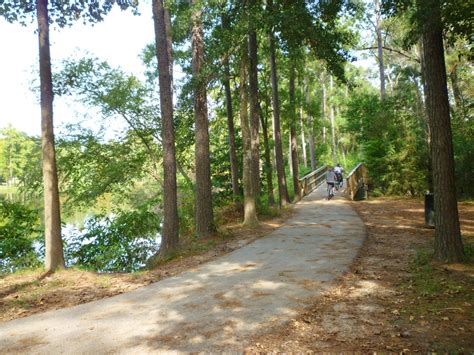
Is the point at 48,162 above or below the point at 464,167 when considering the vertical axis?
above

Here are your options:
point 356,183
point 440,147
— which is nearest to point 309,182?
point 356,183

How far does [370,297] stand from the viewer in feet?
18.2

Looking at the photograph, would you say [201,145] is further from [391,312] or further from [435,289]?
[391,312]

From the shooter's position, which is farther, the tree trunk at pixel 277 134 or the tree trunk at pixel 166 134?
the tree trunk at pixel 277 134

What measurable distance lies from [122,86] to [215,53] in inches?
306

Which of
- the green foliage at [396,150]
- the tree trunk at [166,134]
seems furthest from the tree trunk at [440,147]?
the green foliage at [396,150]

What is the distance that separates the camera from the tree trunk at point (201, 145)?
11.4 metres

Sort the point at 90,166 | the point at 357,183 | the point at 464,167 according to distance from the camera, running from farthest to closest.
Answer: the point at 357,183, the point at 90,166, the point at 464,167

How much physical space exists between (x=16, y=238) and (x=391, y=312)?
12.6 m

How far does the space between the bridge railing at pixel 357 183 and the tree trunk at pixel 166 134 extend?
39.6 feet

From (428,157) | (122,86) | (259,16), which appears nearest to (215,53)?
(259,16)

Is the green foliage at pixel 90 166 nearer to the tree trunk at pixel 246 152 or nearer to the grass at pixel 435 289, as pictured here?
the tree trunk at pixel 246 152

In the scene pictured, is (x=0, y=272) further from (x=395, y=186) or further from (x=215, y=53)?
(x=395, y=186)

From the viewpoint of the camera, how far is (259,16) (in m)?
10.0
